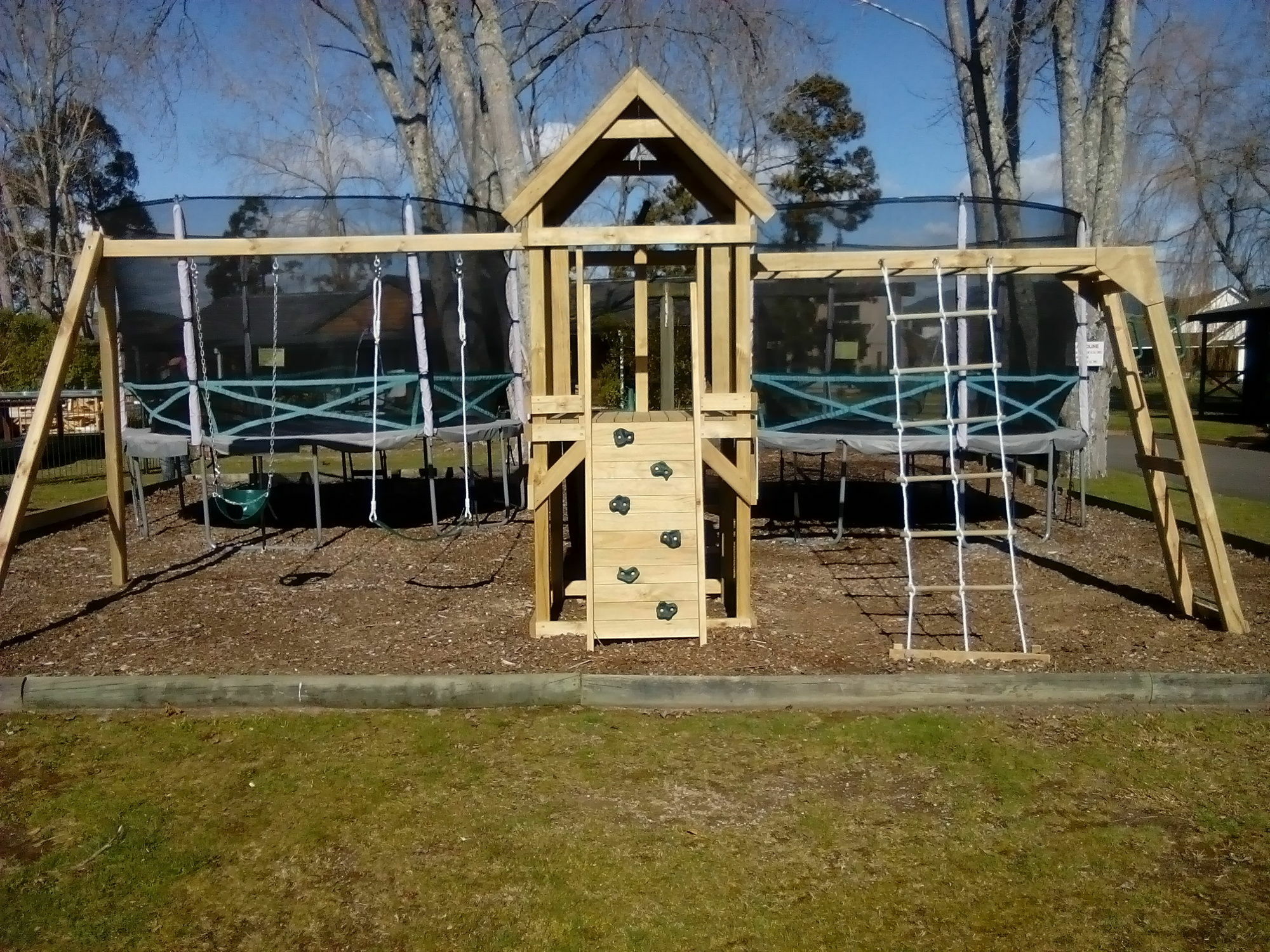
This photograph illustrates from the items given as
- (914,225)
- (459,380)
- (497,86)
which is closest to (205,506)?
(459,380)

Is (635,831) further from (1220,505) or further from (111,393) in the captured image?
(1220,505)

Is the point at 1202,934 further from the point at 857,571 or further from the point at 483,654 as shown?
the point at 857,571

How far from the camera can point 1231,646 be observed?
664cm

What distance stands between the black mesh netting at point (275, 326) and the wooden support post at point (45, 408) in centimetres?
302

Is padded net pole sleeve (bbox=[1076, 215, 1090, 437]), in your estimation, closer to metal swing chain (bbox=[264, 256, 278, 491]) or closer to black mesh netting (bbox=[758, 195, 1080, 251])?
black mesh netting (bbox=[758, 195, 1080, 251])

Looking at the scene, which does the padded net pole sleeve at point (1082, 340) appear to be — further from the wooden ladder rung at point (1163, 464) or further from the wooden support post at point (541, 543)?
the wooden support post at point (541, 543)

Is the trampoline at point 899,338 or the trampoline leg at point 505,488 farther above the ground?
the trampoline at point 899,338

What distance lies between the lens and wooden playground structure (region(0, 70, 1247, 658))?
22.1ft

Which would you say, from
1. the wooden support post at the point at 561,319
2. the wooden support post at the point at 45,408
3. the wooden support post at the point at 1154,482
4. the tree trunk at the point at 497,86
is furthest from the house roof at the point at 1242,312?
the wooden support post at the point at 45,408

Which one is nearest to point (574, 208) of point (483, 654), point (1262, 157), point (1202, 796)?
point (483, 654)

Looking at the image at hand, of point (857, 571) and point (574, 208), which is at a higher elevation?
point (574, 208)

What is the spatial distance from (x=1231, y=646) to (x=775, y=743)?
3.24m

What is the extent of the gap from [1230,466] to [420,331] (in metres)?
13.5

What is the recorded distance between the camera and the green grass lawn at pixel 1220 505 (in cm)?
1109
